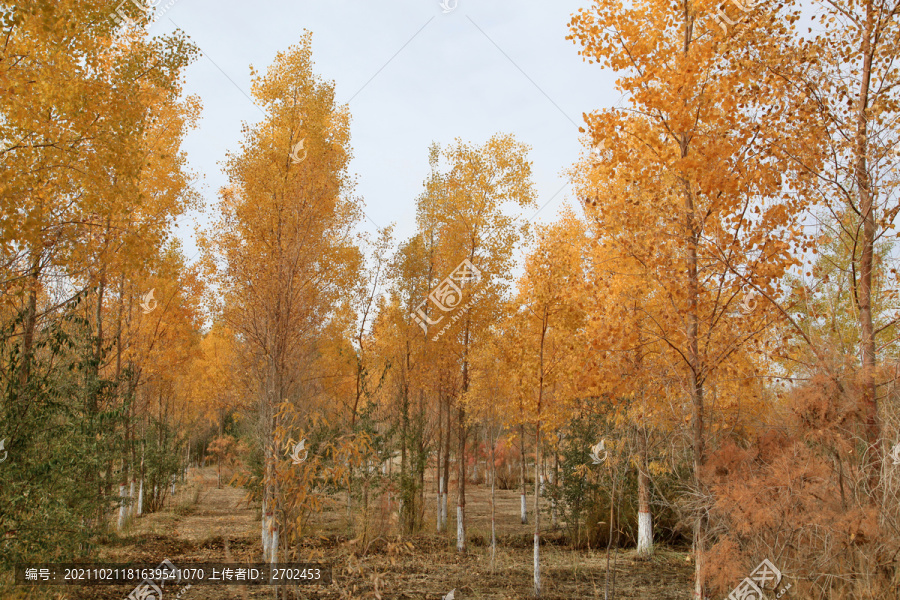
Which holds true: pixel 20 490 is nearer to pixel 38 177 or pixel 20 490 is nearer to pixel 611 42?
pixel 38 177

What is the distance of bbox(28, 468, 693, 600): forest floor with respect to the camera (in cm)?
838

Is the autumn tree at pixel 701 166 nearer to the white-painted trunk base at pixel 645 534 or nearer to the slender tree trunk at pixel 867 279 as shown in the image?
the slender tree trunk at pixel 867 279

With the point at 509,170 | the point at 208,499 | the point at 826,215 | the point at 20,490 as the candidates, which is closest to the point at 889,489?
the point at 826,215

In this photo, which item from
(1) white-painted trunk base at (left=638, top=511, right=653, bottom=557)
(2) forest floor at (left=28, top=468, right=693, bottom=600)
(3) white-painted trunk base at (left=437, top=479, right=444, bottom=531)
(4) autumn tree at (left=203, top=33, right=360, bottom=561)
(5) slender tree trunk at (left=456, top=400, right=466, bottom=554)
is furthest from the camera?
(3) white-painted trunk base at (left=437, top=479, right=444, bottom=531)

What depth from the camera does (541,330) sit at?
35.1 feet

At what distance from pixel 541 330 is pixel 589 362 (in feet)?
14.2

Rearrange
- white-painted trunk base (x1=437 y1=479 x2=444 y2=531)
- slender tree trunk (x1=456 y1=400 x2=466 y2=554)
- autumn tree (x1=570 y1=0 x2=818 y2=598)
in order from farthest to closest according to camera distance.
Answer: white-painted trunk base (x1=437 y1=479 x2=444 y2=531)
slender tree trunk (x1=456 y1=400 x2=466 y2=554)
autumn tree (x1=570 y1=0 x2=818 y2=598)

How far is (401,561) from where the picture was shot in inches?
454

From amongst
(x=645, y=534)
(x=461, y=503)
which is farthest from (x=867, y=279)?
(x=461, y=503)

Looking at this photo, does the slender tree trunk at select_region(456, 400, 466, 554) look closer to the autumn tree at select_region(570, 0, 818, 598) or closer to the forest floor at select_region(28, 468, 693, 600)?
the forest floor at select_region(28, 468, 693, 600)

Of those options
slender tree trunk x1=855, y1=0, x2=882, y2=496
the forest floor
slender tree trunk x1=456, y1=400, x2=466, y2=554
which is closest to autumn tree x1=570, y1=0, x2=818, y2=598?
slender tree trunk x1=855, y1=0, x2=882, y2=496

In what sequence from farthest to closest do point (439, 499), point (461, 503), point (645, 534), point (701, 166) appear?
point (439, 499) → point (461, 503) → point (645, 534) → point (701, 166)

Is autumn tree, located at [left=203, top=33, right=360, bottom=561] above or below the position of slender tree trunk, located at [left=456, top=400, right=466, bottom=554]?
above

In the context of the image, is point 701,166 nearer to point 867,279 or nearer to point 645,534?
point 867,279
